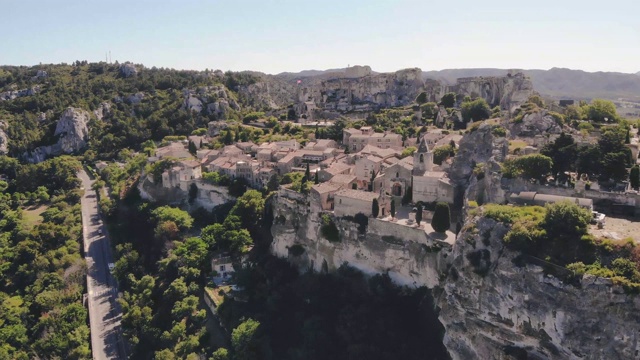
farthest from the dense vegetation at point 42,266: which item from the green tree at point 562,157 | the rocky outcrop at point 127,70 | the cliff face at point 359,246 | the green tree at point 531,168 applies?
the rocky outcrop at point 127,70

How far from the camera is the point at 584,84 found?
104312 mm

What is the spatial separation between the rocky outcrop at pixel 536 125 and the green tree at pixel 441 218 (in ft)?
41.5

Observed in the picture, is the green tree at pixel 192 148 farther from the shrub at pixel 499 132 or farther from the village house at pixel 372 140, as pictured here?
the shrub at pixel 499 132

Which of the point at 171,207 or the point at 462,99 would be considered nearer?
the point at 171,207

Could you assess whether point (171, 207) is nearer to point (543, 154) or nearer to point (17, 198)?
point (17, 198)

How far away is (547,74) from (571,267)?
4469 inches

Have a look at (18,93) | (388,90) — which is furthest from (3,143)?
(388,90)

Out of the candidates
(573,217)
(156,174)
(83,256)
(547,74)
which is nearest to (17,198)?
(83,256)

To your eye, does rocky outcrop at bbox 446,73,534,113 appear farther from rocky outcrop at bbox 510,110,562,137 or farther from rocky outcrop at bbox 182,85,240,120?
rocky outcrop at bbox 182,85,240,120

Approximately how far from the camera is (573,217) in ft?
70.2

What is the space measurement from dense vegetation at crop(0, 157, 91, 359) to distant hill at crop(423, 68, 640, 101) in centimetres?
8177

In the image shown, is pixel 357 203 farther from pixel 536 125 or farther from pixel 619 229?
pixel 536 125

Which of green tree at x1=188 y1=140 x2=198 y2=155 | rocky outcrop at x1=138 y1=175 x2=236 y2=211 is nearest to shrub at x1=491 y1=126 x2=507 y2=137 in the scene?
rocky outcrop at x1=138 y1=175 x2=236 y2=211

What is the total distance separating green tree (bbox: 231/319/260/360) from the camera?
31172 millimetres
